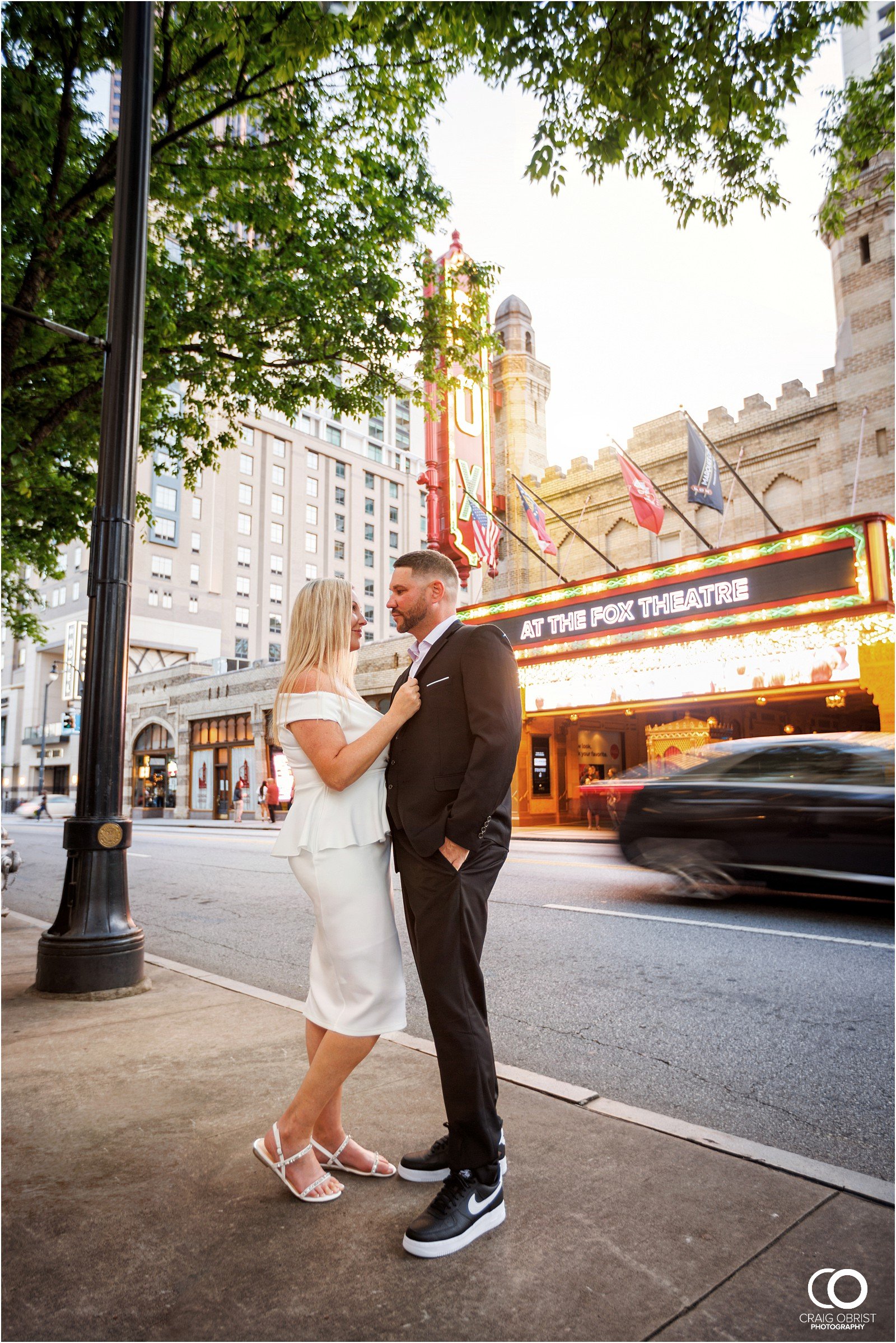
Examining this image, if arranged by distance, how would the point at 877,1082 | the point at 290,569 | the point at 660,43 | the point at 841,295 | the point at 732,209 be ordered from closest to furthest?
the point at 877,1082 < the point at 660,43 < the point at 732,209 < the point at 841,295 < the point at 290,569

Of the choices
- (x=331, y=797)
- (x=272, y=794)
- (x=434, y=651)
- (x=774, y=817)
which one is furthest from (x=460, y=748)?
(x=272, y=794)

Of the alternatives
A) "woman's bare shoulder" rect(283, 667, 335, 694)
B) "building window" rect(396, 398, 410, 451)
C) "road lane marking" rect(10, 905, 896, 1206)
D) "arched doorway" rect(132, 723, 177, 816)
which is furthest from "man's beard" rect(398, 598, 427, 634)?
"building window" rect(396, 398, 410, 451)

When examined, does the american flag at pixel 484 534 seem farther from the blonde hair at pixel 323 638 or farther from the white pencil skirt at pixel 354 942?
the white pencil skirt at pixel 354 942

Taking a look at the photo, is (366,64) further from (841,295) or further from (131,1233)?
(841,295)

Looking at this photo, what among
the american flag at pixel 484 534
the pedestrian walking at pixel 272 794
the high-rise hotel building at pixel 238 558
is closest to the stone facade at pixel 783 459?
the american flag at pixel 484 534

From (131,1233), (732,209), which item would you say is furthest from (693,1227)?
(732,209)

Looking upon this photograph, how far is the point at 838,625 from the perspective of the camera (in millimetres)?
17688

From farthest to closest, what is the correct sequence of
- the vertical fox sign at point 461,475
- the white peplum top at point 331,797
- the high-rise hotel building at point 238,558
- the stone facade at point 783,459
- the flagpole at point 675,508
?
the high-rise hotel building at point 238,558, the vertical fox sign at point 461,475, the stone facade at point 783,459, the flagpole at point 675,508, the white peplum top at point 331,797

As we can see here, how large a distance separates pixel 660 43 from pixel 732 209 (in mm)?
1360

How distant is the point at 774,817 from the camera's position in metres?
8.24

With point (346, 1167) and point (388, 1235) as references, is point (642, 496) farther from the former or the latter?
point (388, 1235)

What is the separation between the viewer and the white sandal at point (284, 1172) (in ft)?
8.85

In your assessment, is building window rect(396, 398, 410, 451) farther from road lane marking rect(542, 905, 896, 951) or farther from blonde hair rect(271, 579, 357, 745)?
blonde hair rect(271, 579, 357, 745)

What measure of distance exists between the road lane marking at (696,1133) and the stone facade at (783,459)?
17.3m
